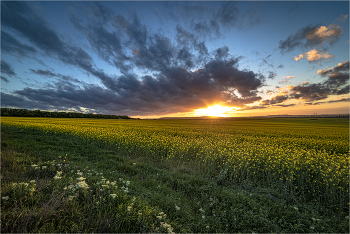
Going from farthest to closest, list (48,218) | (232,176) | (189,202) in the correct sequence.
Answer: (232,176) < (189,202) < (48,218)

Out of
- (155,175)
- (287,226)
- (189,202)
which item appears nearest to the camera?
(287,226)

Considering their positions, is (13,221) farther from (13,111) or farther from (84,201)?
(13,111)

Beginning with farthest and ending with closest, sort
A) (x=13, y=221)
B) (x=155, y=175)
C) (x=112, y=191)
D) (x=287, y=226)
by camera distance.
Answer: (x=155, y=175), (x=112, y=191), (x=287, y=226), (x=13, y=221)

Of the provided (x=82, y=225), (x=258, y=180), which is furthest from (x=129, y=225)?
(x=258, y=180)

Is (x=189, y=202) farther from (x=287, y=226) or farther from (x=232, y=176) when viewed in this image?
(x=232, y=176)

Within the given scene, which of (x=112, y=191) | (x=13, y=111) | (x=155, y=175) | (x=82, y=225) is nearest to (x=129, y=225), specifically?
(x=82, y=225)

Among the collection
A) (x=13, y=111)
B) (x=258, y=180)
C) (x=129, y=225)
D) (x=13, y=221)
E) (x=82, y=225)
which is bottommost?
(x=258, y=180)

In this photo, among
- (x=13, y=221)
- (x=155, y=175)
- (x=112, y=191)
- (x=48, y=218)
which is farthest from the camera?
(x=155, y=175)

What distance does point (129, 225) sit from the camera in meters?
3.15

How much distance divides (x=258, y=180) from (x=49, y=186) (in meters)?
8.58

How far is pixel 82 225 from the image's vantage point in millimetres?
2885

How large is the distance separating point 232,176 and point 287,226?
353 centimetres

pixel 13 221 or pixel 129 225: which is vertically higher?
pixel 13 221

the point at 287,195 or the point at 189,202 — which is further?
the point at 287,195
